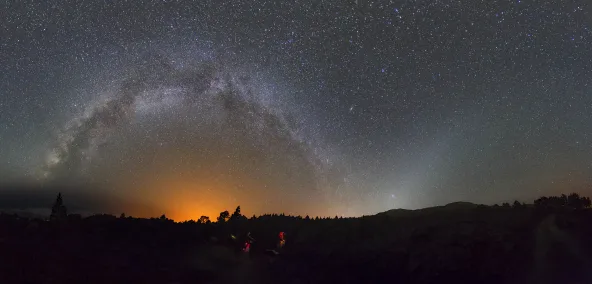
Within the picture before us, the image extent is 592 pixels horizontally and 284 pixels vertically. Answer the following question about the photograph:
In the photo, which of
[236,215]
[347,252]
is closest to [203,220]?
[236,215]

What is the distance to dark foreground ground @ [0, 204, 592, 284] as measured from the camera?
35.1 m

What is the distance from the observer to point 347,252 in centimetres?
4453

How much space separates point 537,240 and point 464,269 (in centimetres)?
787

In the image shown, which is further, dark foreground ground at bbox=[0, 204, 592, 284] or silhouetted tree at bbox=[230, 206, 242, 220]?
silhouetted tree at bbox=[230, 206, 242, 220]

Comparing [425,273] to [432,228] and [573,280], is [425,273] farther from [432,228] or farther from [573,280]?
[573,280]

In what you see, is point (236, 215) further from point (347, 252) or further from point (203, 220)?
point (347, 252)

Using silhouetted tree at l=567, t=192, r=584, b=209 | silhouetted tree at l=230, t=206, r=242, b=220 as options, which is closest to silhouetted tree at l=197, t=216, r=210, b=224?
silhouetted tree at l=230, t=206, r=242, b=220

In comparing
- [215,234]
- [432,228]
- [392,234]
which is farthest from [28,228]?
[432,228]

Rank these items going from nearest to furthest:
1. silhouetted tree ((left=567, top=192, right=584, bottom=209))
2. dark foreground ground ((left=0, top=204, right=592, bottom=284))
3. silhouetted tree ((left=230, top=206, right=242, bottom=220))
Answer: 1. dark foreground ground ((left=0, top=204, right=592, bottom=284))
2. silhouetted tree ((left=567, top=192, right=584, bottom=209))
3. silhouetted tree ((left=230, top=206, right=242, bottom=220))

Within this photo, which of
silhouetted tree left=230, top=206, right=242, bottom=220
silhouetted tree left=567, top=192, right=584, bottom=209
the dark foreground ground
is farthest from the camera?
silhouetted tree left=230, top=206, right=242, bottom=220

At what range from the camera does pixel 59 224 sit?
5144 cm

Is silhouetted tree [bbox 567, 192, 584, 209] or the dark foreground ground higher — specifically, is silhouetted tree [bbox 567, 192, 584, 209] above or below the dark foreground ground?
above

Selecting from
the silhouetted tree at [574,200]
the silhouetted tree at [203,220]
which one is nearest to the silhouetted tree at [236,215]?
the silhouetted tree at [203,220]

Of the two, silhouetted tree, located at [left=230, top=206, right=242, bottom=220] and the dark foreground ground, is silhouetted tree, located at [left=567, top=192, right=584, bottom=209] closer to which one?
the dark foreground ground
